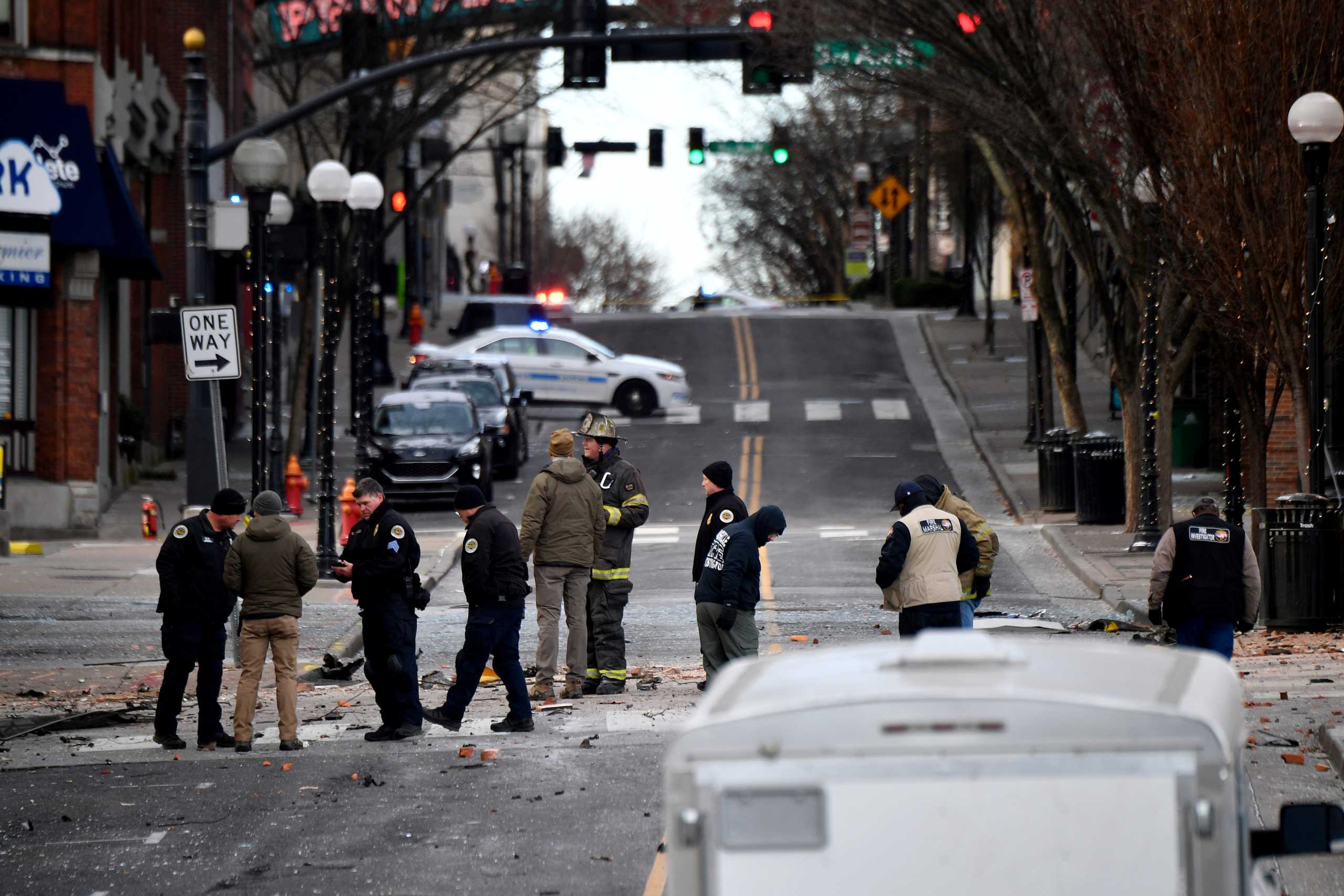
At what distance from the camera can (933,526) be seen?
1216cm

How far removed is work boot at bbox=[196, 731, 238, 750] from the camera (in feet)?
39.8

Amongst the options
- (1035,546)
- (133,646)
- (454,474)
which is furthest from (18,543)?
(1035,546)

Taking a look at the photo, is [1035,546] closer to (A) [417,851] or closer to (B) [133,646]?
(B) [133,646]

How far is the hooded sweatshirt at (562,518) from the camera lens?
13.3 metres

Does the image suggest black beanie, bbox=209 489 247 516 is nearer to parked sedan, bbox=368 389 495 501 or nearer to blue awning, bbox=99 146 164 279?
parked sedan, bbox=368 389 495 501

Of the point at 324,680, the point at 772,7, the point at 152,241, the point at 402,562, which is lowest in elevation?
the point at 324,680

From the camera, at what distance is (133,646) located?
16766mm

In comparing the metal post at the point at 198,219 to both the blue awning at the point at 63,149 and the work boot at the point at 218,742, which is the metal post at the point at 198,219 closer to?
the work boot at the point at 218,742

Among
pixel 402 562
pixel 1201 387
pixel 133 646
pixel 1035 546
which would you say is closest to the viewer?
pixel 402 562

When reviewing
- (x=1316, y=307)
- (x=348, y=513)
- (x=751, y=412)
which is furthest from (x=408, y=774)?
(x=751, y=412)

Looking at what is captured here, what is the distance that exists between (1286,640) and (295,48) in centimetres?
2572

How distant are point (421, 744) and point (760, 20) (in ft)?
49.8

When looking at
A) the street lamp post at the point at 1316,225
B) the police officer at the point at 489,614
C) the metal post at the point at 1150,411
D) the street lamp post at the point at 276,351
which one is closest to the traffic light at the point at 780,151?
the street lamp post at the point at 276,351

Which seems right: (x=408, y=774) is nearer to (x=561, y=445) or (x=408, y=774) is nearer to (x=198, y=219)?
(x=561, y=445)
